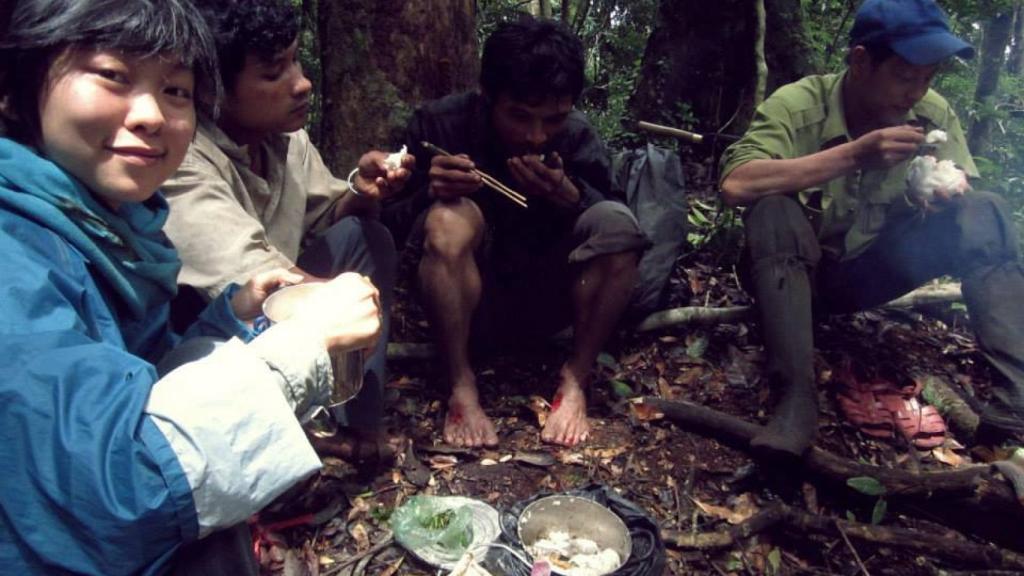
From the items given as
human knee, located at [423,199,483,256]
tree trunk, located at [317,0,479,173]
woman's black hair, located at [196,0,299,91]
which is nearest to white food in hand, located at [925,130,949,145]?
human knee, located at [423,199,483,256]

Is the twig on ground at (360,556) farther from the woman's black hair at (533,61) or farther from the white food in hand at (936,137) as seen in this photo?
the white food in hand at (936,137)

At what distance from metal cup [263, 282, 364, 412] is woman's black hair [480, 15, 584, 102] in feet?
5.79

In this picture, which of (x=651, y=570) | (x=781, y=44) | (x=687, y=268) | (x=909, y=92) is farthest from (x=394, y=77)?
(x=781, y=44)

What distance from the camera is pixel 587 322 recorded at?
11.8 ft

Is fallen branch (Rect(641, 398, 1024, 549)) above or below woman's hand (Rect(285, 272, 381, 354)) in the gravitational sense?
below

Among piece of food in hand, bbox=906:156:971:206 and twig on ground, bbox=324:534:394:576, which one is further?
piece of food in hand, bbox=906:156:971:206

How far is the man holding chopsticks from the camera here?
131 inches

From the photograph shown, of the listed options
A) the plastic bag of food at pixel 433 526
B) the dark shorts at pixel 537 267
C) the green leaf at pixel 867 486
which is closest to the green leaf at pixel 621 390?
the dark shorts at pixel 537 267

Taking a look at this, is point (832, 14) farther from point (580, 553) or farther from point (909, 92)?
point (580, 553)

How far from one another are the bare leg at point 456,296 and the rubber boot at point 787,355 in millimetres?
1234

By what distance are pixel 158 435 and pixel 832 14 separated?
9.57 m

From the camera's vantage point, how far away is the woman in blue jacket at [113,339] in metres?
1.27

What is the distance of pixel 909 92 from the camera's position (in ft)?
11.8

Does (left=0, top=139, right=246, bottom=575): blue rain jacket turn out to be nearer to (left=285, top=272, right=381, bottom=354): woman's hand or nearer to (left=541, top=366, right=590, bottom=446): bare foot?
(left=285, top=272, right=381, bottom=354): woman's hand
